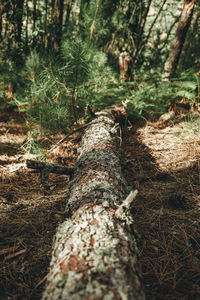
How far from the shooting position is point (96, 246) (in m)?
1.08

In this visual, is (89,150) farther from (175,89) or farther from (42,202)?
(175,89)

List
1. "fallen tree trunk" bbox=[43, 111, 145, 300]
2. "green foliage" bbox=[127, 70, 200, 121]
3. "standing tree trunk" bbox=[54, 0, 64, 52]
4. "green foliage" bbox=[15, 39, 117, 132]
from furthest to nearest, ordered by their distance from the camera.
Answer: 1. "standing tree trunk" bbox=[54, 0, 64, 52]
2. "green foliage" bbox=[127, 70, 200, 121]
3. "green foliage" bbox=[15, 39, 117, 132]
4. "fallen tree trunk" bbox=[43, 111, 145, 300]

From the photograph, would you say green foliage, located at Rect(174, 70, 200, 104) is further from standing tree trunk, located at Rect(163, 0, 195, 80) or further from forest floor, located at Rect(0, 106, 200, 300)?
forest floor, located at Rect(0, 106, 200, 300)

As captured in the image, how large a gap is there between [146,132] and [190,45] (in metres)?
8.47

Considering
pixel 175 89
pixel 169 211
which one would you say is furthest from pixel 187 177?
pixel 175 89

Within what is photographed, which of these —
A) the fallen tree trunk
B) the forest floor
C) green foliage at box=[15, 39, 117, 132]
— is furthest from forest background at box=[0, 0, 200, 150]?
the fallen tree trunk

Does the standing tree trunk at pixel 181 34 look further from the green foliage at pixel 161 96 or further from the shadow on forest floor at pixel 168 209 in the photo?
A: the shadow on forest floor at pixel 168 209

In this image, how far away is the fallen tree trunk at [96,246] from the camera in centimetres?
87

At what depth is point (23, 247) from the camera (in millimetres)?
1442

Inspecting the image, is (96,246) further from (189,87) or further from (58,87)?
(189,87)

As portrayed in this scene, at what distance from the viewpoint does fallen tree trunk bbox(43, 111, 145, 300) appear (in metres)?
0.87

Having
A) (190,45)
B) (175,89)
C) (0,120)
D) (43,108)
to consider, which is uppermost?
(190,45)

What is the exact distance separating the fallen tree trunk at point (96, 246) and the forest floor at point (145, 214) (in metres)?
0.27

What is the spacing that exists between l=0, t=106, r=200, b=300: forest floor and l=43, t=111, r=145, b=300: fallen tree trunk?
272 millimetres
